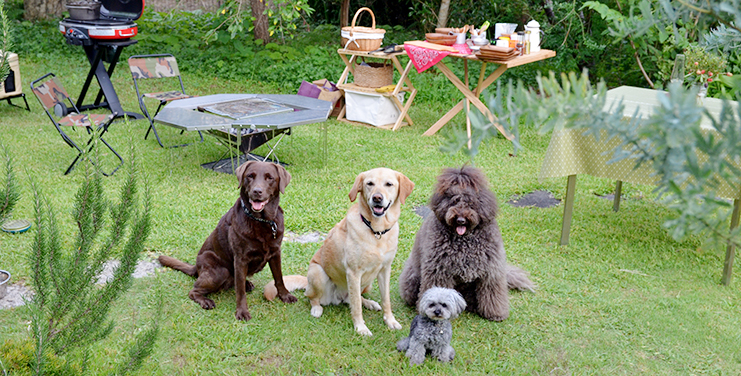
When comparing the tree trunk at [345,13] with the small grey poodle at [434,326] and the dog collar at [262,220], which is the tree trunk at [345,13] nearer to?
the dog collar at [262,220]

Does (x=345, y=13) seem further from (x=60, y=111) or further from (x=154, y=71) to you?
(x=60, y=111)

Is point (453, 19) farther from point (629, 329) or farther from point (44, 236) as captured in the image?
point (44, 236)

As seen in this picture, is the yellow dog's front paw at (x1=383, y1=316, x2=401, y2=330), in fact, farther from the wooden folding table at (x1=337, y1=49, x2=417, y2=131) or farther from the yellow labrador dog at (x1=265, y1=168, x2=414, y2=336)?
the wooden folding table at (x1=337, y1=49, x2=417, y2=131)

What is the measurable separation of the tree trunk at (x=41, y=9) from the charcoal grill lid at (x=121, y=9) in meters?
5.98

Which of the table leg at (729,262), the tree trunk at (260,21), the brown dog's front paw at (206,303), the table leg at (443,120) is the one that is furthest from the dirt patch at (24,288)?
the tree trunk at (260,21)

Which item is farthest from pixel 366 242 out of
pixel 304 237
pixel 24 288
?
pixel 24 288

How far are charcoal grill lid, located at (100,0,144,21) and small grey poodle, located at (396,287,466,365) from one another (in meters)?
7.00

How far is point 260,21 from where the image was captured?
11.5 m

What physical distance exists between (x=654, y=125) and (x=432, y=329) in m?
2.56

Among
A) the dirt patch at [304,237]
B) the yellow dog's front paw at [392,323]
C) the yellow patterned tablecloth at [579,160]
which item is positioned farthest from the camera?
the dirt patch at [304,237]

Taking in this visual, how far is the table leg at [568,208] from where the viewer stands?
4.82m

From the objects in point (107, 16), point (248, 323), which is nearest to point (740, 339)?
point (248, 323)

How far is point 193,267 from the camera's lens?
4195 millimetres

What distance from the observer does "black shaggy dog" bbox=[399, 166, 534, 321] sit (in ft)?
11.4
